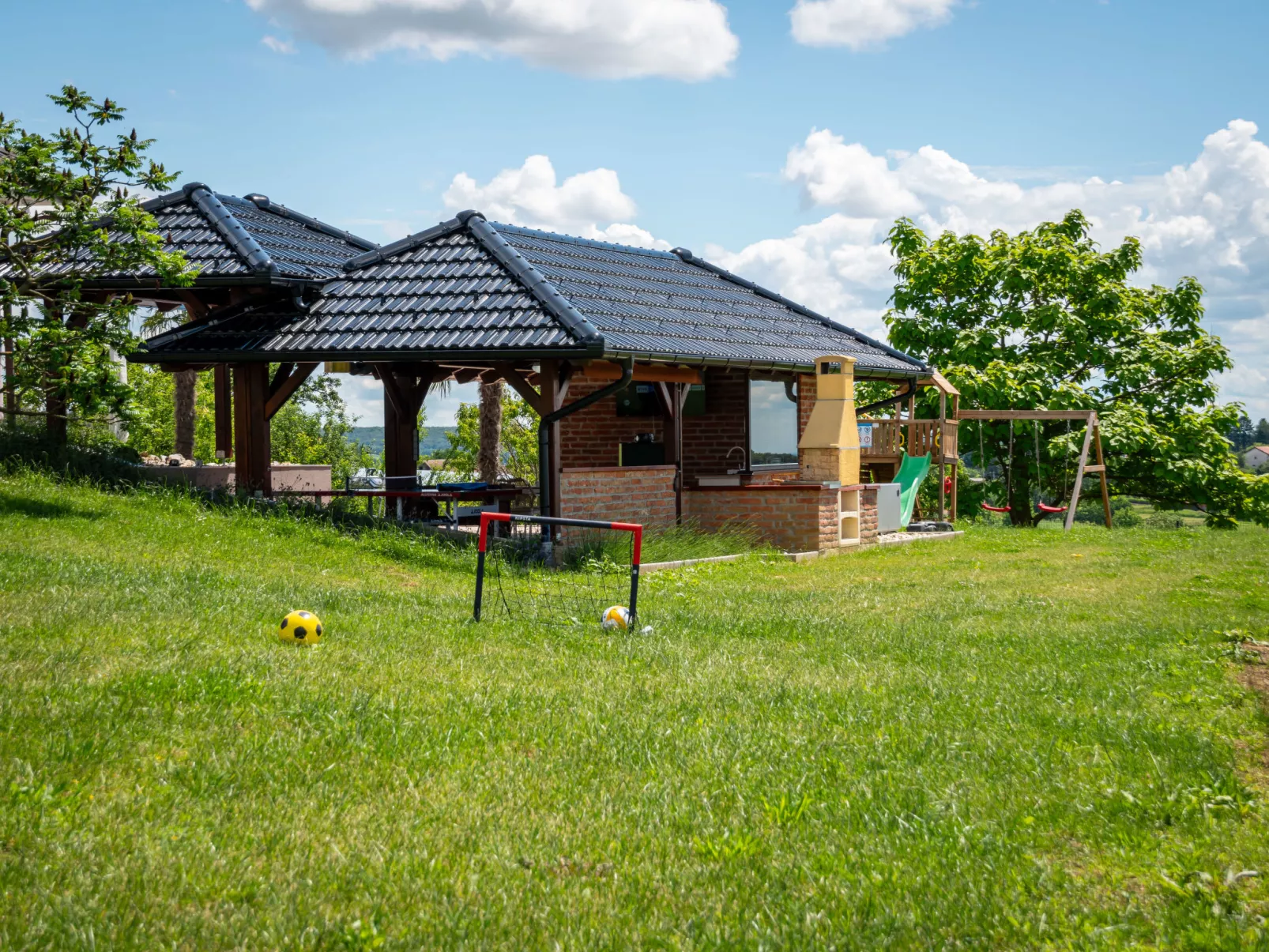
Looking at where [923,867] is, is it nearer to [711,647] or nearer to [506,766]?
→ [506,766]

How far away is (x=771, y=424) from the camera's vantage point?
21.6 meters

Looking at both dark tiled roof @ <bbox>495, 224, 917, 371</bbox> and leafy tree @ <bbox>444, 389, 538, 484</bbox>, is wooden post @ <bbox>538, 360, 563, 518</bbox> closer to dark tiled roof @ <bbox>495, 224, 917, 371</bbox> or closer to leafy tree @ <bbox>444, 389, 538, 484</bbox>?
dark tiled roof @ <bbox>495, 224, 917, 371</bbox>

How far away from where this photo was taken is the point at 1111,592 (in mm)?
12844

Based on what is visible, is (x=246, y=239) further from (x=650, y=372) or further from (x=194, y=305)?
(x=650, y=372)

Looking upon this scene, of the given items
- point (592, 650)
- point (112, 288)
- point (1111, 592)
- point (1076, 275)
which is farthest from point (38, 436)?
point (1076, 275)

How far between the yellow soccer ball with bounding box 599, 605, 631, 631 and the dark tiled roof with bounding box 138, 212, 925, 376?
5.28m

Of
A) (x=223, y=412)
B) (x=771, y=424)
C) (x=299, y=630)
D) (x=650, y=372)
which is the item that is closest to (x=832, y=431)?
(x=650, y=372)

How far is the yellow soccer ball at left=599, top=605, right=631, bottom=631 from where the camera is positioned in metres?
9.38

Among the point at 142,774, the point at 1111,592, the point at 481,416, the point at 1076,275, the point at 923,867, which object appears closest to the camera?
the point at 923,867

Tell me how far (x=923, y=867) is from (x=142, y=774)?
3247mm

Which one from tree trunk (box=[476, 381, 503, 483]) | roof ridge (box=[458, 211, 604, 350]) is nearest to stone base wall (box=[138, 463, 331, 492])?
roof ridge (box=[458, 211, 604, 350])

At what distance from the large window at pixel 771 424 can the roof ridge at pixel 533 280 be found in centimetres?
541

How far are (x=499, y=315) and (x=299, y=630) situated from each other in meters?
8.31

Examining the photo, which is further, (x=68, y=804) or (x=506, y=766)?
(x=506, y=766)
